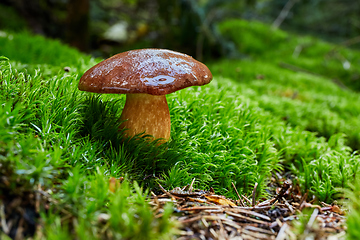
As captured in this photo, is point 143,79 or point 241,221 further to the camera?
point 143,79

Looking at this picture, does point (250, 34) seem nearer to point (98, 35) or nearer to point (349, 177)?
point (98, 35)

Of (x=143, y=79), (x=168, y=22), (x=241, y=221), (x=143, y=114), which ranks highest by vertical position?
(x=168, y=22)

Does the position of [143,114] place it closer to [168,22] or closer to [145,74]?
[145,74]

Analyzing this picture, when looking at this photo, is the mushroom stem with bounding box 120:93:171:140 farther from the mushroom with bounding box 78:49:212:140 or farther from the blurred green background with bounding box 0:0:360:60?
the blurred green background with bounding box 0:0:360:60

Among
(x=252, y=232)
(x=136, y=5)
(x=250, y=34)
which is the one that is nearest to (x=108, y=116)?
(x=252, y=232)

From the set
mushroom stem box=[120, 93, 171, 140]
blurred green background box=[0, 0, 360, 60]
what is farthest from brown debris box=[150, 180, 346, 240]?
blurred green background box=[0, 0, 360, 60]

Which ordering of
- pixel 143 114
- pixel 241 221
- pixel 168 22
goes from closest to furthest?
pixel 241 221 < pixel 143 114 < pixel 168 22

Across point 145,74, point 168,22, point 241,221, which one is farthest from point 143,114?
point 168,22
